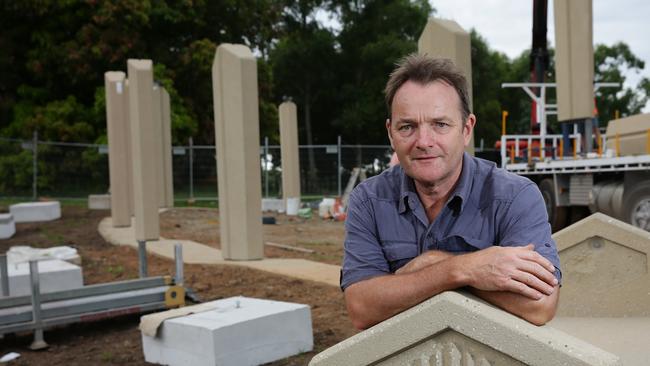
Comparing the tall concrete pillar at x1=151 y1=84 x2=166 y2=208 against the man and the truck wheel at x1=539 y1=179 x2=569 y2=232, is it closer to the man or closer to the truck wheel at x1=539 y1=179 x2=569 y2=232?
the truck wheel at x1=539 y1=179 x2=569 y2=232

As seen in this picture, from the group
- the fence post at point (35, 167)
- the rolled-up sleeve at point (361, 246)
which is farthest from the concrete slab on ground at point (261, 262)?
the fence post at point (35, 167)

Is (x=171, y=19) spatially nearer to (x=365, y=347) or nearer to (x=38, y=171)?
(x=38, y=171)

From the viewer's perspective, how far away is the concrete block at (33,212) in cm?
1493

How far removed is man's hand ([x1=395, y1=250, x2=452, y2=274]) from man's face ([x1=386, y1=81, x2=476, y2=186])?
0.86 ft

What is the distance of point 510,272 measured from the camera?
179 cm

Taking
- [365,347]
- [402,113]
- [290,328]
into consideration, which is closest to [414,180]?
[402,113]

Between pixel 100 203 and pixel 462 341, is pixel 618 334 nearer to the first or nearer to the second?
pixel 462 341

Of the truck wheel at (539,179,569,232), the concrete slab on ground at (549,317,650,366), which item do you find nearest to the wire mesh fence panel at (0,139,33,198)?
the truck wheel at (539,179,569,232)

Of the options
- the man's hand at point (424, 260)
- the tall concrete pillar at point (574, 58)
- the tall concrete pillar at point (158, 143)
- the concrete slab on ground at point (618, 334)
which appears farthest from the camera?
the tall concrete pillar at point (158, 143)

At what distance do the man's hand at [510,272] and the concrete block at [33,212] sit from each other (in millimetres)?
14966

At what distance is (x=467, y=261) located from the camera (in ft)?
5.98

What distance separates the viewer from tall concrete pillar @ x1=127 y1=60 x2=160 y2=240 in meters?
10.6

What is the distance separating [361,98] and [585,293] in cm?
3384

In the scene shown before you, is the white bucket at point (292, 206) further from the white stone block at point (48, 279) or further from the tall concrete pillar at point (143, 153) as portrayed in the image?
the white stone block at point (48, 279)
